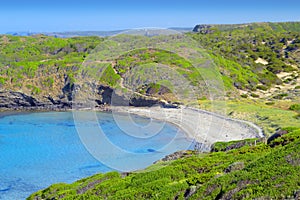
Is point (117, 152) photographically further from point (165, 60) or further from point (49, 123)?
point (165, 60)

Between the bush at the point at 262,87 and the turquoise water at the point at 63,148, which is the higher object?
the bush at the point at 262,87

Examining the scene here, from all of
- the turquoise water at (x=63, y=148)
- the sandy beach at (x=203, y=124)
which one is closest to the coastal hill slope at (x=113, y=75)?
the sandy beach at (x=203, y=124)

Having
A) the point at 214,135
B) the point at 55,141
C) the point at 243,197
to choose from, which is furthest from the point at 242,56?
the point at 243,197

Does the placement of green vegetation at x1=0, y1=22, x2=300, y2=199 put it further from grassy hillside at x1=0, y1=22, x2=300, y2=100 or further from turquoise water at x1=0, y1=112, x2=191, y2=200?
turquoise water at x1=0, y1=112, x2=191, y2=200

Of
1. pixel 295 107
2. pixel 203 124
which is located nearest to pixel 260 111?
pixel 295 107

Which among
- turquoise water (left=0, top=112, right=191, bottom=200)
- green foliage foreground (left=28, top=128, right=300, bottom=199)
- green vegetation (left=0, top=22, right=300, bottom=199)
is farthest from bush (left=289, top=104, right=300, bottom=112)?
green foliage foreground (left=28, top=128, right=300, bottom=199)

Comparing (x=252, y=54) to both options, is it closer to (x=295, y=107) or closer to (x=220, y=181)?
(x=295, y=107)

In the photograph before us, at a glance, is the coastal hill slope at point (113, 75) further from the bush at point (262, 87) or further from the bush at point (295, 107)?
the bush at point (295, 107)
